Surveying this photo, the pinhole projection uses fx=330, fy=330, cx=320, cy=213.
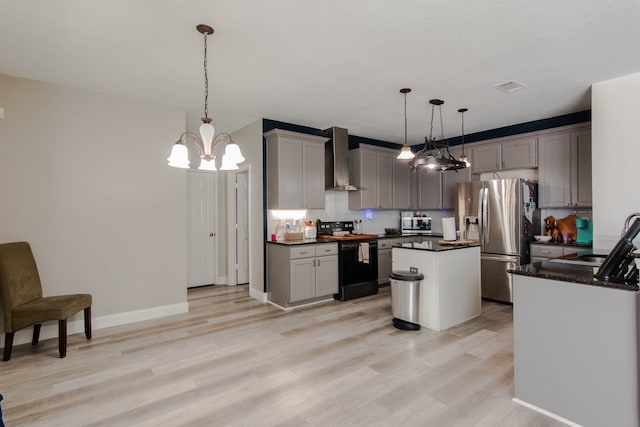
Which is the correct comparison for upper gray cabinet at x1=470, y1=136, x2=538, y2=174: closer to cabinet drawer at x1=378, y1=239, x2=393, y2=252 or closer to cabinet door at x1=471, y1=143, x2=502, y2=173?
cabinet door at x1=471, y1=143, x2=502, y2=173

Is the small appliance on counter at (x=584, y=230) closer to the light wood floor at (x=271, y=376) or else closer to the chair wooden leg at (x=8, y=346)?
the light wood floor at (x=271, y=376)

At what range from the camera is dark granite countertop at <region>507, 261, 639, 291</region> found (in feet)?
6.20

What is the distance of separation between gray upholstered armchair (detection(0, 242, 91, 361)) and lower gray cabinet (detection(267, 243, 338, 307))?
2245 millimetres

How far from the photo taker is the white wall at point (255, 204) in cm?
493

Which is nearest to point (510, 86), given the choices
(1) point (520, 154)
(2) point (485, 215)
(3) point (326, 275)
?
(1) point (520, 154)

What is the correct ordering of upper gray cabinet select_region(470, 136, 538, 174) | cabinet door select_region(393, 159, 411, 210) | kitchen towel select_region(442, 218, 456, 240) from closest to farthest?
kitchen towel select_region(442, 218, 456, 240), upper gray cabinet select_region(470, 136, 538, 174), cabinet door select_region(393, 159, 411, 210)

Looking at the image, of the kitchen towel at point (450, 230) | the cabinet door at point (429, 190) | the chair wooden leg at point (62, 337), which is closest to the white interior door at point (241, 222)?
the chair wooden leg at point (62, 337)

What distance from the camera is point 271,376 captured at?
266 cm

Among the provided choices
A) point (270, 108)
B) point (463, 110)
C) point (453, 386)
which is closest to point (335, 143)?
point (270, 108)

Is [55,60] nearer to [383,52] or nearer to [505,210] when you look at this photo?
[383,52]

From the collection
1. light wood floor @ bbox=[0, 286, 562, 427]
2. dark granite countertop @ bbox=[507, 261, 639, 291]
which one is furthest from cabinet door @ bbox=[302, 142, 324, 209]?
dark granite countertop @ bbox=[507, 261, 639, 291]

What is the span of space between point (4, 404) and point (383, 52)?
12.9 ft

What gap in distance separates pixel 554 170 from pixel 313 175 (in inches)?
138

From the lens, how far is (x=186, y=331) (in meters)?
3.70
